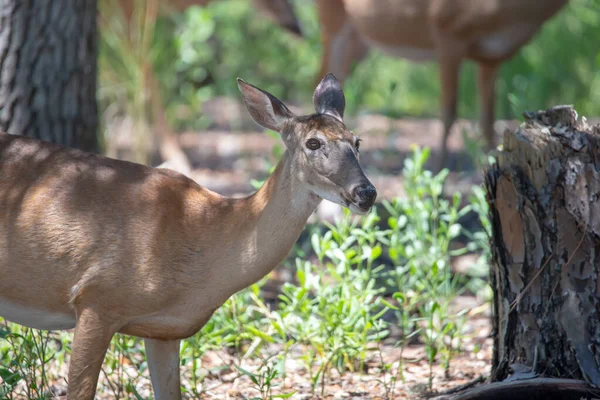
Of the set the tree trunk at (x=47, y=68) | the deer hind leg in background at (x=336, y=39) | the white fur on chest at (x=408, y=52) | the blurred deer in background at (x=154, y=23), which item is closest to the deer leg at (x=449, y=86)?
the white fur on chest at (x=408, y=52)

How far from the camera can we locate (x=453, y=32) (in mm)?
7277

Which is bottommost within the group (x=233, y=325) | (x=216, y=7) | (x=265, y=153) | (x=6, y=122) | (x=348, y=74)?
(x=233, y=325)

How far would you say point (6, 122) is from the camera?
4.29 m

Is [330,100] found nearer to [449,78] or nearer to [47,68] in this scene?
[47,68]

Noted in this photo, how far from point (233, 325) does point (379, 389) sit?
2.21 ft

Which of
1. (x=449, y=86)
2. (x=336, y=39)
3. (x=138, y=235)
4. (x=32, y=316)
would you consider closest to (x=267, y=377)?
(x=138, y=235)

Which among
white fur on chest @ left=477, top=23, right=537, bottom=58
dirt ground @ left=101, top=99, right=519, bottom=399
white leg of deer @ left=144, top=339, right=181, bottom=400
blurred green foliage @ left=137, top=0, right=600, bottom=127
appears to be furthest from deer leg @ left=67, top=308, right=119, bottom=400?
white fur on chest @ left=477, top=23, right=537, bottom=58

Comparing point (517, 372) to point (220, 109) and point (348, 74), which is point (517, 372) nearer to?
point (348, 74)

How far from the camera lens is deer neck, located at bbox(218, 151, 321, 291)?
3.11 m

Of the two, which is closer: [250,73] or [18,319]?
[18,319]

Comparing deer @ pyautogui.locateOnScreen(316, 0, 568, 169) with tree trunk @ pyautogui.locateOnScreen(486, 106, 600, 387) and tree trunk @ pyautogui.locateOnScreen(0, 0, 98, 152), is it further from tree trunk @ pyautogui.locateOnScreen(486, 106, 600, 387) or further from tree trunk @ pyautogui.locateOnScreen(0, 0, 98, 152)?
tree trunk @ pyautogui.locateOnScreen(486, 106, 600, 387)

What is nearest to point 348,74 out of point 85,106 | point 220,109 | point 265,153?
point 265,153

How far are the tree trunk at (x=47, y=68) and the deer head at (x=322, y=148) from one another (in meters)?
1.51

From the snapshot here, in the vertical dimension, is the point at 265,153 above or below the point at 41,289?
above
